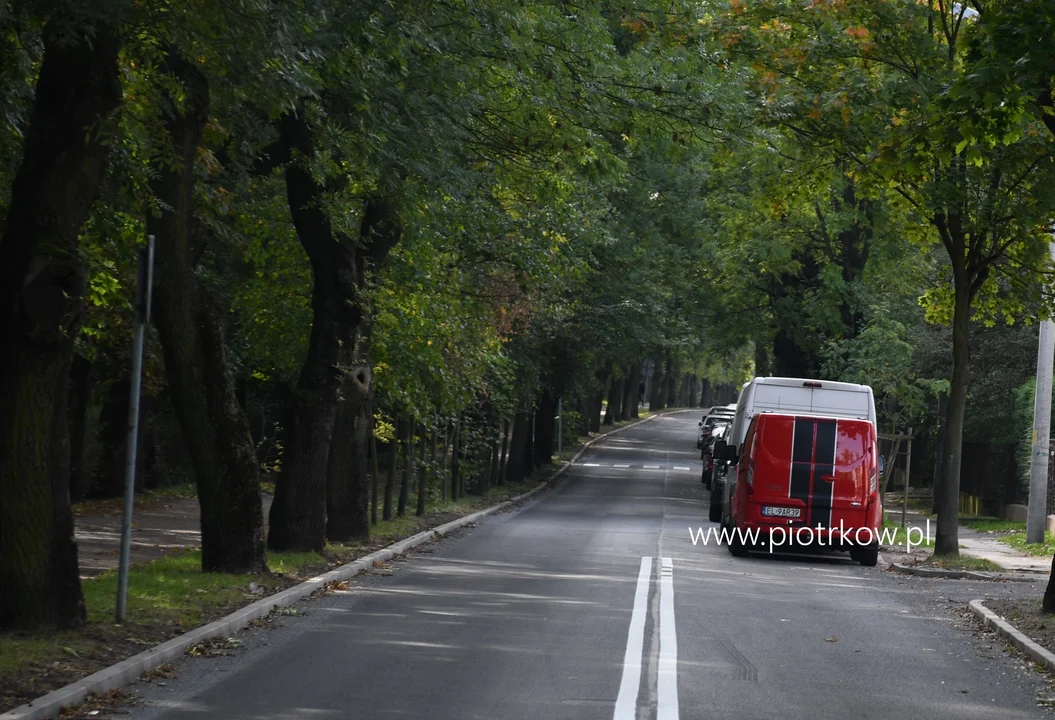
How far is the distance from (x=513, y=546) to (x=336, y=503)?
3.32 meters

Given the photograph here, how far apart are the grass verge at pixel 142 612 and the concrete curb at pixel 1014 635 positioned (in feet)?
22.2

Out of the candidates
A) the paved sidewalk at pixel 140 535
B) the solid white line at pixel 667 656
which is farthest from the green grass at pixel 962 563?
the paved sidewalk at pixel 140 535

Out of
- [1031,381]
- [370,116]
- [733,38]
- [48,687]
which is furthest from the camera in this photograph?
[1031,381]

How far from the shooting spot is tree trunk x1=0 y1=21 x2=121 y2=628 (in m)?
9.38

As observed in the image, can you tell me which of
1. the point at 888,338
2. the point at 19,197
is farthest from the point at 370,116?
the point at 888,338

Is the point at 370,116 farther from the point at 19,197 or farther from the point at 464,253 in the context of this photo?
the point at 464,253

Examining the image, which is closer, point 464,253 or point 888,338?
point 464,253

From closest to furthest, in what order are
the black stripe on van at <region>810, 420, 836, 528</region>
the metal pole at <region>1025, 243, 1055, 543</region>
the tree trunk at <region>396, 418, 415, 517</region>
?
1. the black stripe on van at <region>810, 420, 836, 528</region>
2. the metal pole at <region>1025, 243, 1055, 543</region>
3. the tree trunk at <region>396, 418, 415, 517</region>

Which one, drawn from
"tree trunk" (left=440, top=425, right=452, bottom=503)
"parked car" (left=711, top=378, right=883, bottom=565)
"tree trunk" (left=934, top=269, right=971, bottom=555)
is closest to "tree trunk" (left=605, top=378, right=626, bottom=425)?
"tree trunk" (left=440, top=425, right=452, bottom=503)

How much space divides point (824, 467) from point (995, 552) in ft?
15.0

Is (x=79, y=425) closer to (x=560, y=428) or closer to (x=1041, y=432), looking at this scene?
(x=1041, y=432)

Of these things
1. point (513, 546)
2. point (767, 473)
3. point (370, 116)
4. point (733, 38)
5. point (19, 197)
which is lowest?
point (513, 546)

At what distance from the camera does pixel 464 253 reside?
2284 cm

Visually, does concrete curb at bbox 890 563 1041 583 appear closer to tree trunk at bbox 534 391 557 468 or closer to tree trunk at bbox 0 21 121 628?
tree trunk at bbox 0 21 121 628
